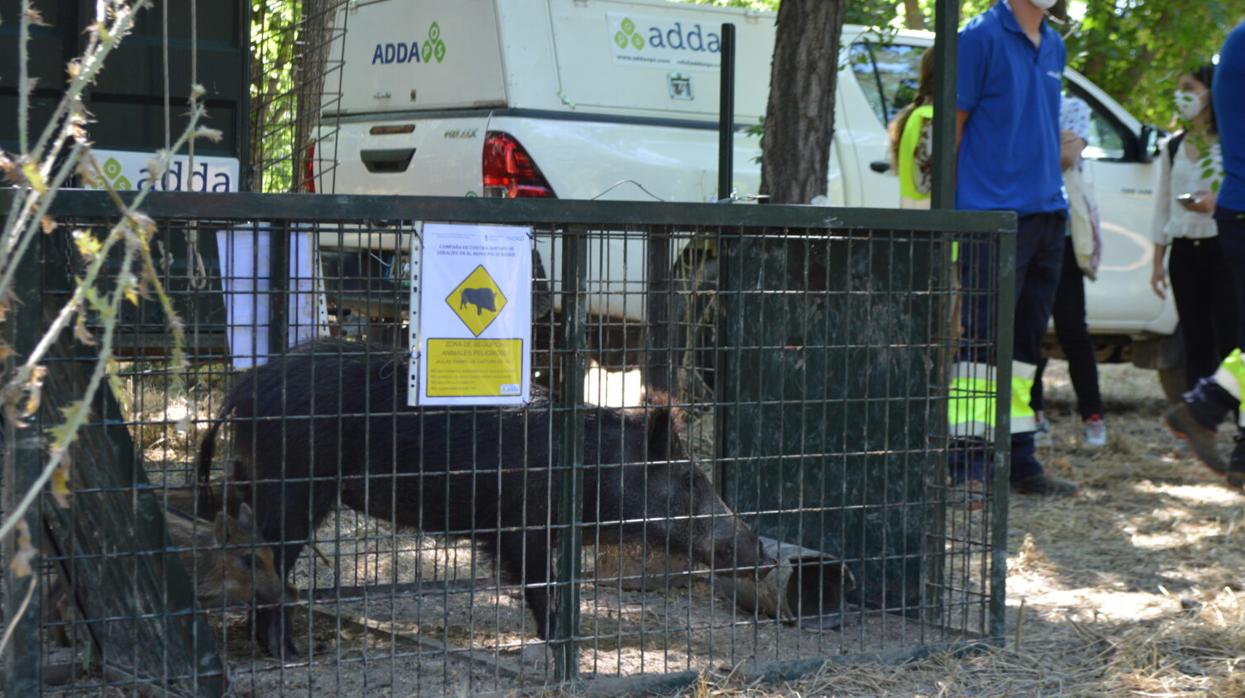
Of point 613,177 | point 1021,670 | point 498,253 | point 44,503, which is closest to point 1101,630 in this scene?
point 1021,670

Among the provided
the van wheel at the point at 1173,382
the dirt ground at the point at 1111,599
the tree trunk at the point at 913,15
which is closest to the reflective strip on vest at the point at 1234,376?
the dirt ground at the point at 1111,599

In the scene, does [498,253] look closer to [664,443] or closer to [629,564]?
[664,443]

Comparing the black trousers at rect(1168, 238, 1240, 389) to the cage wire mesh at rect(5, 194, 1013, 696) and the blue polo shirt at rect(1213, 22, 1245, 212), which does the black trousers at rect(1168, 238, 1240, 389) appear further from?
the cage wire mesh at rect(5, 194, 1013, 696)

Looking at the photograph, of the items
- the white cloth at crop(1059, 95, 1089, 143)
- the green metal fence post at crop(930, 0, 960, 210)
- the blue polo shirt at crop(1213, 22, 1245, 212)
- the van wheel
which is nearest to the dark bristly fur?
the green metal fence post at crop(930, 0, 960, 210)

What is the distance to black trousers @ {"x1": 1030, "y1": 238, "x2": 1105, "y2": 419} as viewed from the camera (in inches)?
316

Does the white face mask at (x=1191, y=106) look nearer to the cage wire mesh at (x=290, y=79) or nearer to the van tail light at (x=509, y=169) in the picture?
the van tail light at (x=509, y=169)

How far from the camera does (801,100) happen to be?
6395 millimetres

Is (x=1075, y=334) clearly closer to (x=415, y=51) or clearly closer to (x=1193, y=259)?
(x=1193, y=259)

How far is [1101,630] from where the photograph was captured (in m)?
4.55

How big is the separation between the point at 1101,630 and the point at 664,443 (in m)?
1.54

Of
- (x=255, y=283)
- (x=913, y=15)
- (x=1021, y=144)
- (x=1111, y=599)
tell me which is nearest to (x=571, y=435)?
(x=255, y=283)

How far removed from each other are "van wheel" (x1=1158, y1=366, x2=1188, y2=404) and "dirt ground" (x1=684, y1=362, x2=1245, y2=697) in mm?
1332

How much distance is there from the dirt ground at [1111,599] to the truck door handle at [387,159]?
3.97 m

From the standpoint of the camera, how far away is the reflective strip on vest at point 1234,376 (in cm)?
611
